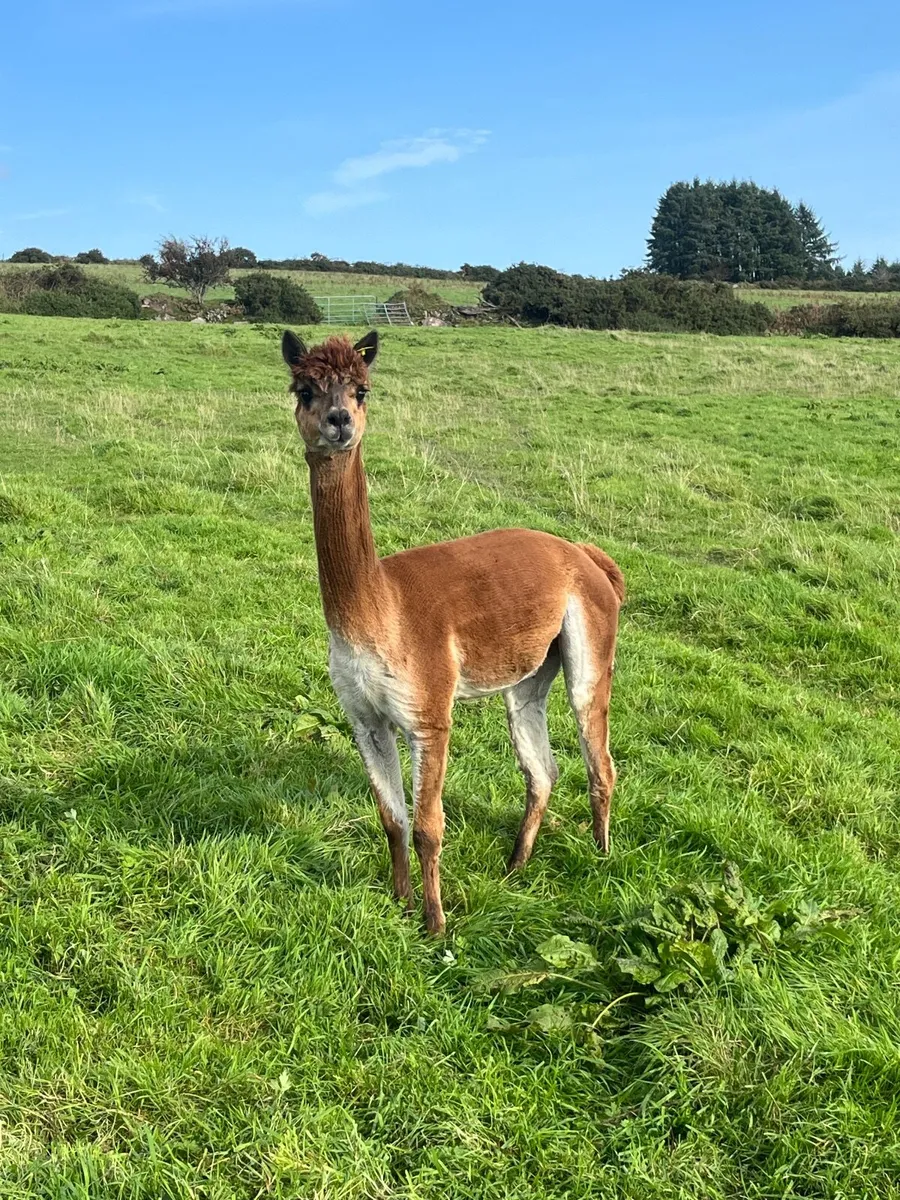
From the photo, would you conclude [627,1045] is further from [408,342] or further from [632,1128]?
[408,342]

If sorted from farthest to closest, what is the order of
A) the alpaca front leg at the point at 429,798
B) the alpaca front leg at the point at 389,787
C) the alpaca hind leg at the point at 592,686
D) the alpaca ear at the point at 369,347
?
the alpaca hind leg at the point at 592,686
the alpaca front leg at the point at 389,787
the alpaca front leg at the point at 429,798
the alpaca ear at the point at 369,347

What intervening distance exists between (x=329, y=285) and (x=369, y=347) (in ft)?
224

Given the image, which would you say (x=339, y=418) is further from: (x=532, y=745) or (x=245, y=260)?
(x=245, y=260)

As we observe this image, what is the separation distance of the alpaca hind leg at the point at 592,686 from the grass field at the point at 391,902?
27 cm

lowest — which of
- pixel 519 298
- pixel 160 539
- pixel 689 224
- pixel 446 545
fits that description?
pixel 160 539

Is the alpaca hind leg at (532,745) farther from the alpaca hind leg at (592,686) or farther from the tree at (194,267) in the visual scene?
the tree at (194,267)

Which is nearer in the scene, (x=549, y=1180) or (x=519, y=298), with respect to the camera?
(x=549, y=1180)

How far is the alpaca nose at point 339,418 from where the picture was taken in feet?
9.44

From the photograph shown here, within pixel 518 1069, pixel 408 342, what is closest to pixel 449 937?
pixel 518 1069

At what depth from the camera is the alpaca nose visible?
9.44 feet

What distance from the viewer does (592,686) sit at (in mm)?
3951

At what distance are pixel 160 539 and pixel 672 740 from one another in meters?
6.01

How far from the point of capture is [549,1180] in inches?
98.1

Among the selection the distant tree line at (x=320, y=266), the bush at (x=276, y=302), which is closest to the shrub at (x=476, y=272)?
the distant tree line at (x=320, y=266)
